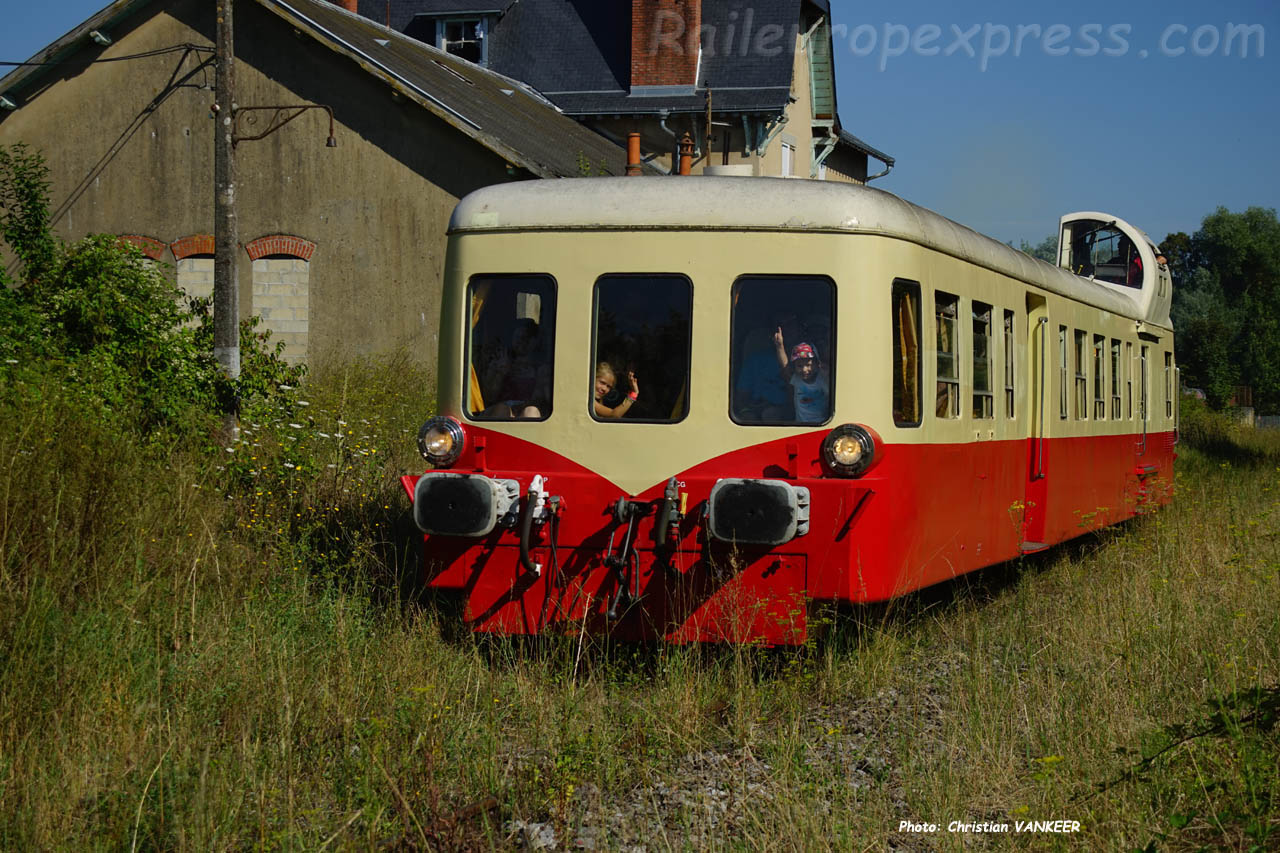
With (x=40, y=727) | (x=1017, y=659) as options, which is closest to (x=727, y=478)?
(x=1017, y=659)

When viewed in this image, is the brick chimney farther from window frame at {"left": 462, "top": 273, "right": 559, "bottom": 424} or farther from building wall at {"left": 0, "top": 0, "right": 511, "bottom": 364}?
window frame at {"left": 462, "top": 273, "right": 559, "bottom": 424}

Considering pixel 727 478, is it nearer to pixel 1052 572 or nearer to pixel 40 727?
pixel 40 727

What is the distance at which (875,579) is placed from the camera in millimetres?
7117

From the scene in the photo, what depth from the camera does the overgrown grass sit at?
4820 mm

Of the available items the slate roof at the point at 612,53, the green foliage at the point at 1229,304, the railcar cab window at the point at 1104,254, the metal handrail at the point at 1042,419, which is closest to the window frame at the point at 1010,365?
the metal handrail at the point at 1042,419

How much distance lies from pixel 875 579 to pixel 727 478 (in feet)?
3.00

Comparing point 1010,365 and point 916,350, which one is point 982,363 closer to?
point 1010,365

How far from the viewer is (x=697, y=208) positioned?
741cm

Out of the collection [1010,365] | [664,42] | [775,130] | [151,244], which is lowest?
[1010,365]

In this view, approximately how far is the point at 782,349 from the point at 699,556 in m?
1.16

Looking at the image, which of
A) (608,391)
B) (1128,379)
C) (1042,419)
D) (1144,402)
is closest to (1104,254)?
(1144,402)

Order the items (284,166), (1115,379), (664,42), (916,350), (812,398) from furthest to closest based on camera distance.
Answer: (664,42) → (284,166) → (1115,379) → (916,350) → (812,398)

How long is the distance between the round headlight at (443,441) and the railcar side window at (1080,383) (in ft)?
20.1


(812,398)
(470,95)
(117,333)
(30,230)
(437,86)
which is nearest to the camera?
(812,398)
